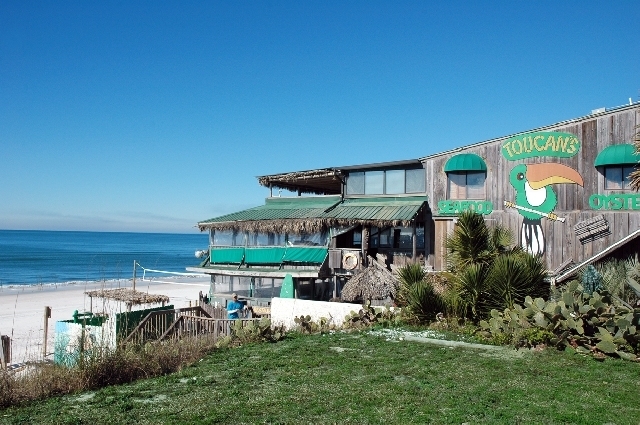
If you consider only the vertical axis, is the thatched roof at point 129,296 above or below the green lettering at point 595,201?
below

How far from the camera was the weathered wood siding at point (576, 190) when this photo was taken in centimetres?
1970

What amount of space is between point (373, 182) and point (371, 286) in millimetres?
6092

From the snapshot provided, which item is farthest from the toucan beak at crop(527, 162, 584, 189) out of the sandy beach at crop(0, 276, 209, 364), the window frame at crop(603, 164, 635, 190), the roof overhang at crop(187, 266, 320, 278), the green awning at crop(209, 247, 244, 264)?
the sandy beach at crop(0, 276, 209, 364)

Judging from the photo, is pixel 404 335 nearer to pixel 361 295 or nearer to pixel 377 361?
pixel 377 361

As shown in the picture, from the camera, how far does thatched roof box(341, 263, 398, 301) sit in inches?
834

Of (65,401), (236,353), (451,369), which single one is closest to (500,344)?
(451,369)

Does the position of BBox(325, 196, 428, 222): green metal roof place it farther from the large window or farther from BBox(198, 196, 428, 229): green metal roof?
the large window

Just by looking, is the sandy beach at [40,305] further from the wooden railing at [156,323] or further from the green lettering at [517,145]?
the green lettering at [517,145]

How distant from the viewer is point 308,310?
763 inches

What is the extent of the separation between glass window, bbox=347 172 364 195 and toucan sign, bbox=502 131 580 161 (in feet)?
21.9

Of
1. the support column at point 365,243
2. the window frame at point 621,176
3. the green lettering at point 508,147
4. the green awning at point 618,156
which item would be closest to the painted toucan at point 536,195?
the green lettering at point 508,147

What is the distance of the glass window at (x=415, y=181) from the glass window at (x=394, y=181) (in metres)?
0.33

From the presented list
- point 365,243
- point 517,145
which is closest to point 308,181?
point 365,243

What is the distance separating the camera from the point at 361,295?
21.3m
